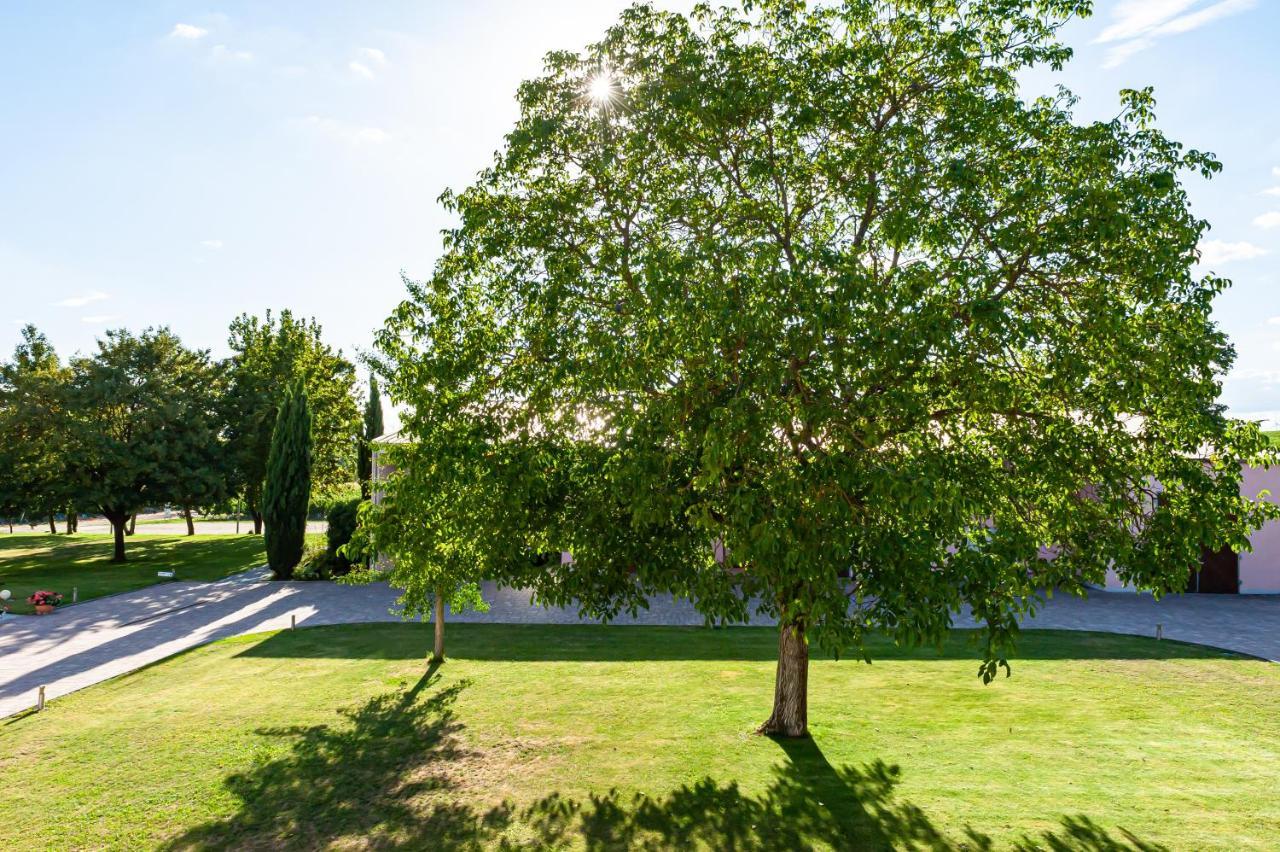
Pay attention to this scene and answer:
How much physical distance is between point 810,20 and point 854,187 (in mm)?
2567

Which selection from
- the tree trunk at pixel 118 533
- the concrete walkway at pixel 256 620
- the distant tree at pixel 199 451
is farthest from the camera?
the tree trunk at pixel 118 533

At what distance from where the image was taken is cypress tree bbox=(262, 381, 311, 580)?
98.0 ft

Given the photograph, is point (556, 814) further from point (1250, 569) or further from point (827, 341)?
point (1250, 569)

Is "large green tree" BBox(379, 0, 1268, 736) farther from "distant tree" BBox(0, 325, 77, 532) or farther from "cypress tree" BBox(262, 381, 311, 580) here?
"distant tree" BBox(0, 325, 77, 532)

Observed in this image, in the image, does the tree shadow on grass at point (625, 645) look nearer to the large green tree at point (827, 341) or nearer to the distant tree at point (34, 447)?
the large green tree at point (827, 341)

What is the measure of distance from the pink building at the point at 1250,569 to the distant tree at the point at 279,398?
38855mm

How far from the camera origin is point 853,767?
1006cm

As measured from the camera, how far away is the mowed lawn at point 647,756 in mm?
8344

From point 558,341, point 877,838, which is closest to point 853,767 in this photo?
point 877,838

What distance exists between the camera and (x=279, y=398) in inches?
1550

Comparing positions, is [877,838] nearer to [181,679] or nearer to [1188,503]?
[1188,503]

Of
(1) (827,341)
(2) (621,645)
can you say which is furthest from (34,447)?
(1) (827,341)

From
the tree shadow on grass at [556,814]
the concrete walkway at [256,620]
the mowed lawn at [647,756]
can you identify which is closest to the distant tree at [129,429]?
the concrete walkway at [256,620]

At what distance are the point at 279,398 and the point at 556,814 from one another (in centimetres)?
3626
